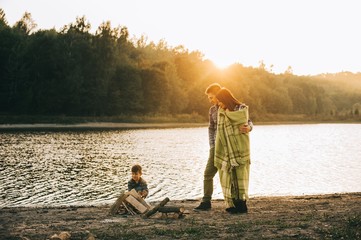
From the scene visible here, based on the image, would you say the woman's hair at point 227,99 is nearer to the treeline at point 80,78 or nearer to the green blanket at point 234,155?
the green blanket at point 234,155

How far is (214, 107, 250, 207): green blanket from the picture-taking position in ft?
29.5

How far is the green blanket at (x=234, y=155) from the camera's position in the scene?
8.98 metres

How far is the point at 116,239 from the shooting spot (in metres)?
7.22

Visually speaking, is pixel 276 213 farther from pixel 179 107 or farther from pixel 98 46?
pixel 179 107

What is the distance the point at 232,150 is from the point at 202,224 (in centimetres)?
178

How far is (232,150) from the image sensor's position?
902 cm

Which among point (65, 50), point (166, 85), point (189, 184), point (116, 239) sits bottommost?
point (189, 184)

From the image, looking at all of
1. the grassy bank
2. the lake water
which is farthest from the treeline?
the lake water

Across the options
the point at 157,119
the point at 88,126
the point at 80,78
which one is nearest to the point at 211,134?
the point at 88,126

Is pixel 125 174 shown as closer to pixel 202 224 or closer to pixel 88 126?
pixel 202 224

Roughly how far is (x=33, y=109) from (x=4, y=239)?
72.3m

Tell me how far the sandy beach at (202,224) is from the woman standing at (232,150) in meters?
0.63

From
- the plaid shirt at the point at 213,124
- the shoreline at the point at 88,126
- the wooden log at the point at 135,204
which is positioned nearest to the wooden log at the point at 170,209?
the wooden log at the point at 135,204

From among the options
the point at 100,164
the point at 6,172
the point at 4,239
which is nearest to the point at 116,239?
the point at 4,239
